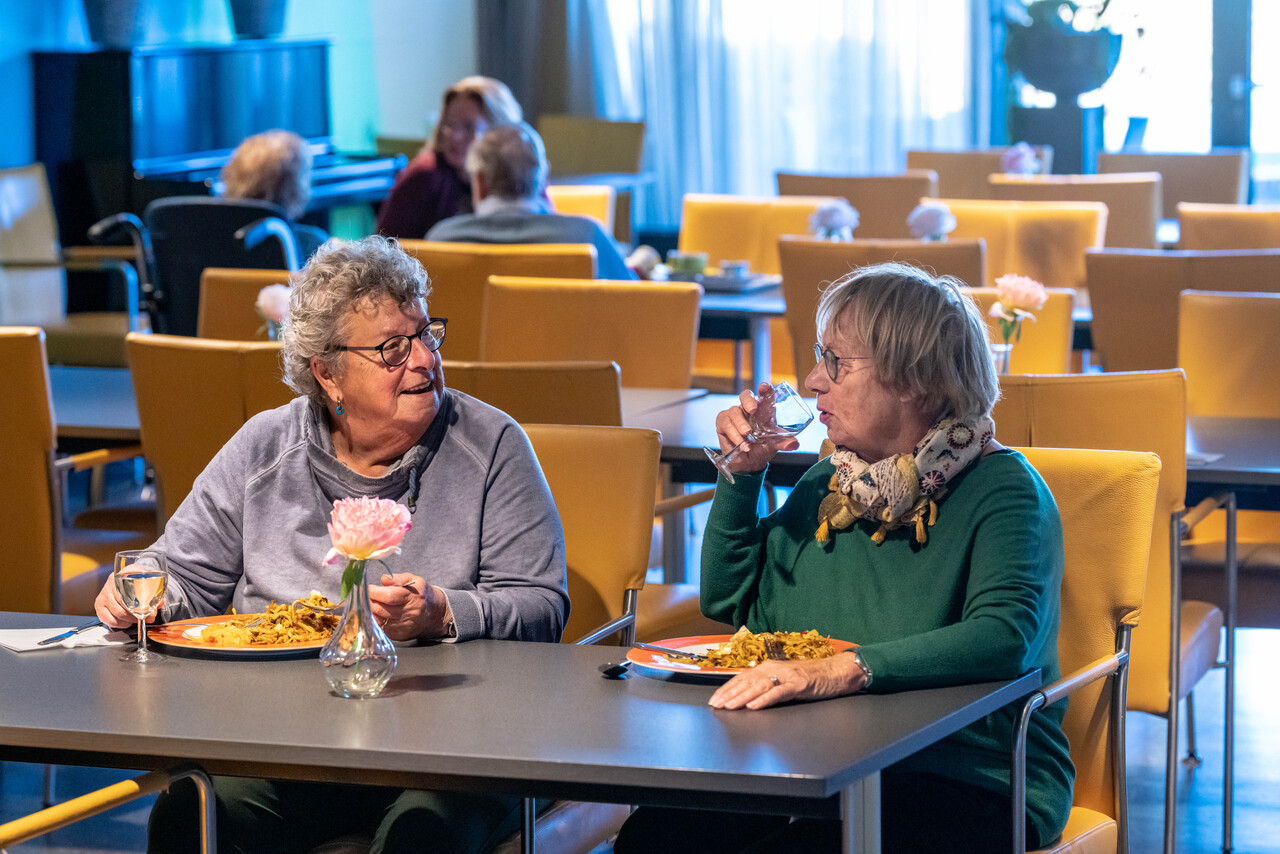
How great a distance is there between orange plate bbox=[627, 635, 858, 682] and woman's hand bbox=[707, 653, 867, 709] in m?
0.05

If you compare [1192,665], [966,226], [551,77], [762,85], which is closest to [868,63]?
[762,85]

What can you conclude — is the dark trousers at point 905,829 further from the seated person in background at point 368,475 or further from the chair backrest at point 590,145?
the chair backrest at point 590,145

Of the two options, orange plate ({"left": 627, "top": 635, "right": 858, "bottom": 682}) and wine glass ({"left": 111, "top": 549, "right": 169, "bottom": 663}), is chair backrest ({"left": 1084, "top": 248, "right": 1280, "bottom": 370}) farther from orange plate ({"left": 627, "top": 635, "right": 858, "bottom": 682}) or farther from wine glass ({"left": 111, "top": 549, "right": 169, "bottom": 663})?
wine glass ({"left": 111, "top": 549, "right": 169, "bottom": 663})

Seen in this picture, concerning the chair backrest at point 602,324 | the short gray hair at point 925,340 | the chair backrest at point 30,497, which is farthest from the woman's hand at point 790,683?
the chair backrest at point 602,324

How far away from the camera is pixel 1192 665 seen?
2.79m

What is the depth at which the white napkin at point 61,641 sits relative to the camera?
6.68 ft

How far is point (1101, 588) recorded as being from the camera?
2.26 meters

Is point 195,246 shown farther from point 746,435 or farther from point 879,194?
point 746,435

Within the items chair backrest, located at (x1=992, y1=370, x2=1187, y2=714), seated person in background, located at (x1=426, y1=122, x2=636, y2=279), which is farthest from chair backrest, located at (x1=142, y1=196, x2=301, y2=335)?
chair backrest, located at (x1=992, y1=370, x2=1187, y2=714)

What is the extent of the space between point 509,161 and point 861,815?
3706mm

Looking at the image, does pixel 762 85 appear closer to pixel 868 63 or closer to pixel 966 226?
pixel 868 63

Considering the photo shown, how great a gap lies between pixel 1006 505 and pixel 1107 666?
291mm

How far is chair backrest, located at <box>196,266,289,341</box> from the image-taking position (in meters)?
4.07

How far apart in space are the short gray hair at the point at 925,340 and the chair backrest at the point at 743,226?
3.69 m
